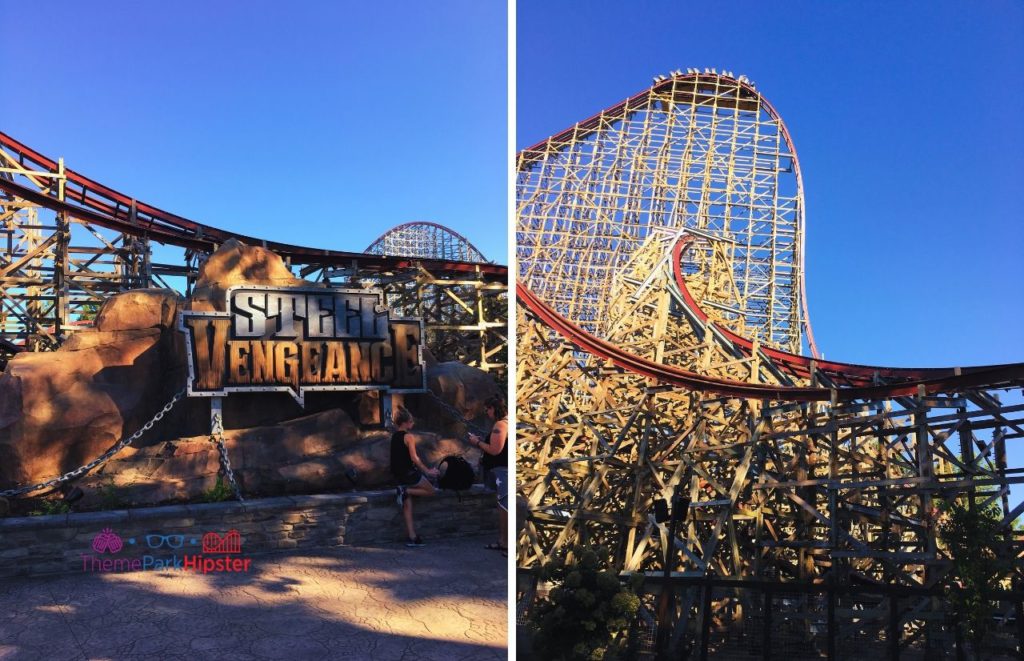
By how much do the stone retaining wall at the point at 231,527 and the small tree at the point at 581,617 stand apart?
1.98 metres

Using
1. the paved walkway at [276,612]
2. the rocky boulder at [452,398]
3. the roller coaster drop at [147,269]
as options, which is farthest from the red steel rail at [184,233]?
the paved walkway at [276,612]

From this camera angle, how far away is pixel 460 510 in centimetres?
600

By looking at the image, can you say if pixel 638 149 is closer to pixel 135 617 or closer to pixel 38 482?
pixel 38 482

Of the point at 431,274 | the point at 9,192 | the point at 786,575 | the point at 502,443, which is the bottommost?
the point at 786,575

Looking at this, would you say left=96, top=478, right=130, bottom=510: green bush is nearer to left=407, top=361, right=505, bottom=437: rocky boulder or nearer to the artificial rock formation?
the artificial rock formation

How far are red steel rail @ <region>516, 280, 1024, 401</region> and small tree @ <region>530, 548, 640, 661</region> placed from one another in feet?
6.98

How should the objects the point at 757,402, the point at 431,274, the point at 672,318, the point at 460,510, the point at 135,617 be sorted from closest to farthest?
the point at 135,617 → the point at 460,510 → the point at 757,402 → the point at 672,318 → the point at 431,274

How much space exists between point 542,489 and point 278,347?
111 inches

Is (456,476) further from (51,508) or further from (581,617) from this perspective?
(51,508)

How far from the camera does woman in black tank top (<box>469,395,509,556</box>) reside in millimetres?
5297

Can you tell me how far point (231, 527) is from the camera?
5449 mm

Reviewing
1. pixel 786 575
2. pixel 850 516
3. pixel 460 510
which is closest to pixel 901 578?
Answer: pixel 850 516

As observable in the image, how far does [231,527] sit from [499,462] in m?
1.91

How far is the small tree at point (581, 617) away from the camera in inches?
157
